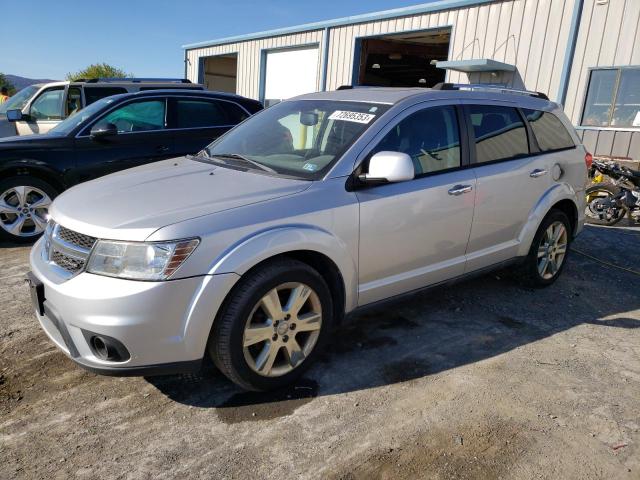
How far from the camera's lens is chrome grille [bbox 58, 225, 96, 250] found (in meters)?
2.61

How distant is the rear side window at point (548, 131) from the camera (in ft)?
14.8

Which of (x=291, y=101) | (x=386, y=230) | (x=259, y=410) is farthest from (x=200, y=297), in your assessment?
(x=291, y=101)

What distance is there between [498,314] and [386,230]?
5.38ft

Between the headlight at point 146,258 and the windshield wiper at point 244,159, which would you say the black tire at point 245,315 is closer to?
the headlight at point 146,258

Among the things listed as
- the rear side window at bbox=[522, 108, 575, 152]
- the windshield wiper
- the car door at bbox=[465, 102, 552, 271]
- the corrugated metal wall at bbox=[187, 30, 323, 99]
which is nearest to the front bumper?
the windshield wiper

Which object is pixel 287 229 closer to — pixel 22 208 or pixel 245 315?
pixel 245 315

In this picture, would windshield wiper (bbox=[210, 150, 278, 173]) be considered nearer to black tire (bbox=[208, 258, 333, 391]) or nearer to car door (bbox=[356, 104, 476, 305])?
car door (bbox=[356, 104, 476, 305])

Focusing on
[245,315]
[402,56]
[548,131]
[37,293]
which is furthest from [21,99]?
[402,56]

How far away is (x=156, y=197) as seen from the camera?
283 cm

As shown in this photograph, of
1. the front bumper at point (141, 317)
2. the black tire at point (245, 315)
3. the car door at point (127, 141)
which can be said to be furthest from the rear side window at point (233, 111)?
the front bumper at point (141, 317)

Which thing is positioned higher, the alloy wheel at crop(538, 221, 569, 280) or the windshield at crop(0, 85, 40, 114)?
the windshield at crop(0, 85, 40, 114)

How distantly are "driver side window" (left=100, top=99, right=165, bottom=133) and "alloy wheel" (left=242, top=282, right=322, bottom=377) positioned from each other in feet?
14.0

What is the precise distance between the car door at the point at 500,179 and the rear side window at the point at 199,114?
3.84 m

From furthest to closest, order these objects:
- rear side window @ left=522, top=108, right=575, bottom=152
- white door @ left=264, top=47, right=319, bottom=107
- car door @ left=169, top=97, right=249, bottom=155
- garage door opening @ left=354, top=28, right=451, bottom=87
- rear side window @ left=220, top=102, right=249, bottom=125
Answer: white door @ left=264, top=47, right=319, bottom=107, garage door opening @ left=354, top=28, right=451, bottom=87, rear side window @ left=220, top=102, right=249, bottom=125, car door @ left=169, top=97, right=249, bottom=155, rear side window @ left=522, top=108, right=575, bottom=152
